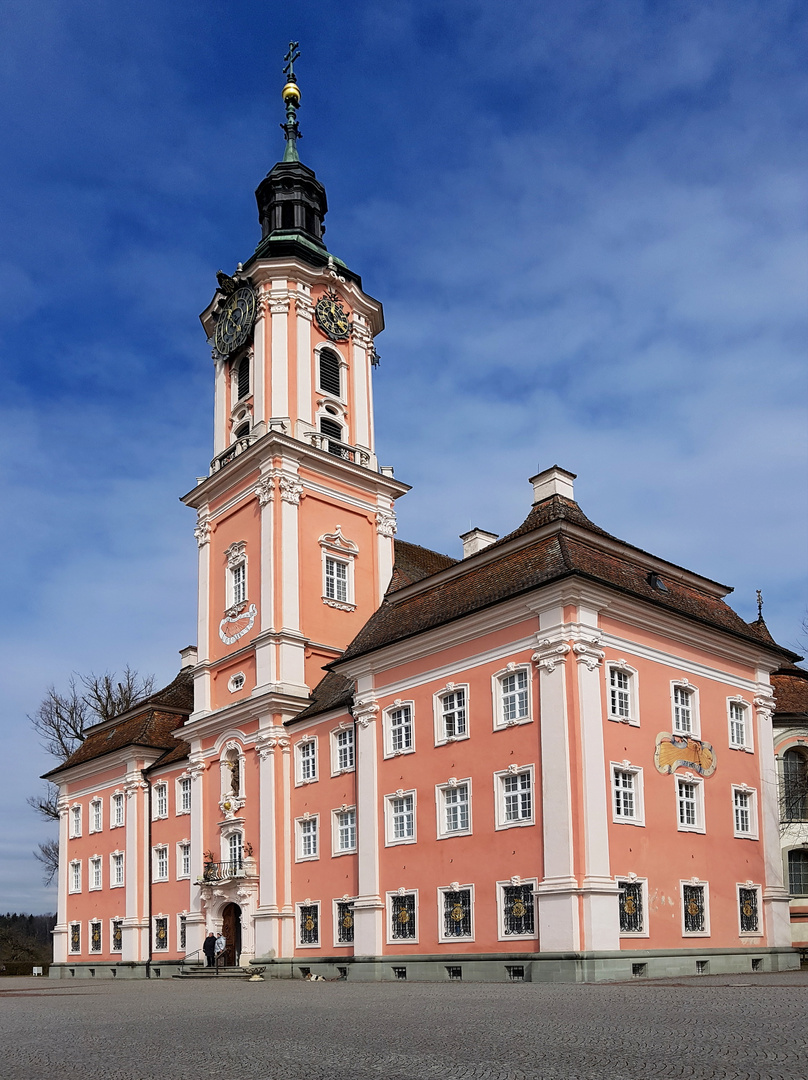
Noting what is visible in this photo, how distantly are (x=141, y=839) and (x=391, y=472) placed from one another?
17755 mm

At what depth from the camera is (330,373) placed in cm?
4306

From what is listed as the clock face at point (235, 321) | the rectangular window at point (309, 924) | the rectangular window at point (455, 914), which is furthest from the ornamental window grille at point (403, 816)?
the clock face at point (235, 321)

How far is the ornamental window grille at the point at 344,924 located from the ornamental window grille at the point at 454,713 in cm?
692

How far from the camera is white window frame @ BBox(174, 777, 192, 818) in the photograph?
4225cm

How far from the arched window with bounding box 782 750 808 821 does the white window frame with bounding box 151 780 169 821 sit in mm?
23300

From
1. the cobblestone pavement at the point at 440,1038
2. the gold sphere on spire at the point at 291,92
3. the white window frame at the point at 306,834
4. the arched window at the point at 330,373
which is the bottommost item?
Result: the cobblestone pavement at the point at 440,1038

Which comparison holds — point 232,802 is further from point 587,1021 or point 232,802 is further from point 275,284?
point 587,1021

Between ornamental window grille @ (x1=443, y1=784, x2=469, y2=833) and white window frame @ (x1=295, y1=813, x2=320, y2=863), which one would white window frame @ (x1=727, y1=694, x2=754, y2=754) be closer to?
ornamental window grille @ (x1=443, y1=784, x2=469, y2=833)

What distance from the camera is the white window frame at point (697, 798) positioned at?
26.8m

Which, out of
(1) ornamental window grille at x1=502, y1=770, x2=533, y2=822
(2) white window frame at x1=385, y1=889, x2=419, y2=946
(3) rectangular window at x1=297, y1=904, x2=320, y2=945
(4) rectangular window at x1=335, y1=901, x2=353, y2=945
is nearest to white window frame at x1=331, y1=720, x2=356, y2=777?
(4) rectangular window at x1=335, y1=901, x2=353, y2=945

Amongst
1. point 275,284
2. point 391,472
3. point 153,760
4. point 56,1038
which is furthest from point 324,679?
point 56,1038

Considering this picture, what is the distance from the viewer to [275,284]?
139 ft

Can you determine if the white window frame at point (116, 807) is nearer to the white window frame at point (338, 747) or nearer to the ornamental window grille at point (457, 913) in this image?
the white window frame at point (338, 747)

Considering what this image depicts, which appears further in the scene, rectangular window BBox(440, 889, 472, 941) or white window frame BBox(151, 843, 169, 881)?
white window frame BBox(151, 843, 169, 881)
